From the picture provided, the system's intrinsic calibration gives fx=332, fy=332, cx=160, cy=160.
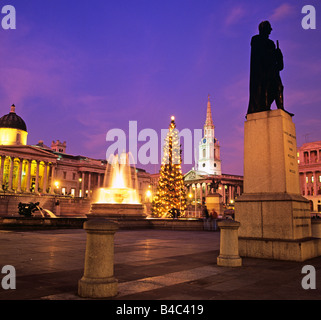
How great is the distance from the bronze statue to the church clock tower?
160m

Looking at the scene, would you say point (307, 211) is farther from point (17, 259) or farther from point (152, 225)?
point (152, 225)

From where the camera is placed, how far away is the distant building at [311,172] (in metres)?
114

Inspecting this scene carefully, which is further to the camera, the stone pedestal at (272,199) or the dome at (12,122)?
the dome at (12,122)

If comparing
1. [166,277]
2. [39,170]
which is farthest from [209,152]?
[166,277]

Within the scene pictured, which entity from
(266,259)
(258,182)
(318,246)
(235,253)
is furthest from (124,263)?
(318,246)

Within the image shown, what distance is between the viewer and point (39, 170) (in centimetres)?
10444

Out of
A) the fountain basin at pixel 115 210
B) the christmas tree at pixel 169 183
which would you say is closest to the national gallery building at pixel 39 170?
the christmas tree at pixel 169 183

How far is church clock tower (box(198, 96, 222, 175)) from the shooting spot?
572 ft

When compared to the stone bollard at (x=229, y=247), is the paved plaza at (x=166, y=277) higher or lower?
lower

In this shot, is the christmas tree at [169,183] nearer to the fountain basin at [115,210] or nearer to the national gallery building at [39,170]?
the fountain basin at [115,210]

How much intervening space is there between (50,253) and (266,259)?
274 inches

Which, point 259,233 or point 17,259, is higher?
point 259,233

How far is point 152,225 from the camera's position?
27.5 meters

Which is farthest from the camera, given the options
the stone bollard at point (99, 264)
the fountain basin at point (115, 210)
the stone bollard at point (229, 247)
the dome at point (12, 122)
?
the dome at point (12, 122)
